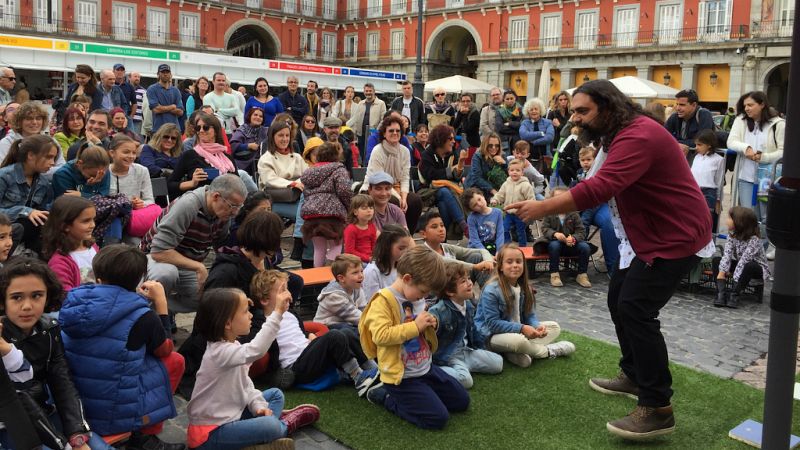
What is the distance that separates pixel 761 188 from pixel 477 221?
3.90 meters

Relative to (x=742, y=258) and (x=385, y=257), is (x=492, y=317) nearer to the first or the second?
(x=385, y=257)

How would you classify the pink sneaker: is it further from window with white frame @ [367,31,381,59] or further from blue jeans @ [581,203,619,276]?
window with white frame @ [367,31,381,59]

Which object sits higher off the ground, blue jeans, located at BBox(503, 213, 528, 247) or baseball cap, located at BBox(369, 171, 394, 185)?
baseball cap, located at BBox(369, 171, 394, 185)

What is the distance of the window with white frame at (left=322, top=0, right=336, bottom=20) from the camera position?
58.6m

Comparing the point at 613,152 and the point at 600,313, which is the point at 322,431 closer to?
the point at 613,152

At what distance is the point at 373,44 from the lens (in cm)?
5700

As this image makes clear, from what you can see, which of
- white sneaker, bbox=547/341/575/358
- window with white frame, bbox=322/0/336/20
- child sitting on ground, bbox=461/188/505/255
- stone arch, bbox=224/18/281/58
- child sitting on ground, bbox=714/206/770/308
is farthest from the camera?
window with white frame, bbox=322/0/336/20

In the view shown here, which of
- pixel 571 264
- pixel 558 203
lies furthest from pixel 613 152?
pixel 571 264

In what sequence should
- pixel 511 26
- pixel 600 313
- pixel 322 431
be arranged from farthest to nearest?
pixel 511 26
pixel 600 313
pixel 322 431

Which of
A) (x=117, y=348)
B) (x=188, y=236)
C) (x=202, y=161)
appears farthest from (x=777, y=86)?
(x=117, y=348)

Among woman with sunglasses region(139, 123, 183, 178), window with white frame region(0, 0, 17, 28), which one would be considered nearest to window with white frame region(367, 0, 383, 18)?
window with white frame region(0, 0, 17, 28)

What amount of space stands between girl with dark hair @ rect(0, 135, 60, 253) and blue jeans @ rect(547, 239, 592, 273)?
531 cm

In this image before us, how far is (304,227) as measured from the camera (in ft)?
24.1

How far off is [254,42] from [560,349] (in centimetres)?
5676
